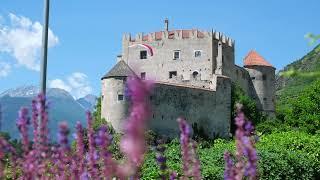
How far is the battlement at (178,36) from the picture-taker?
59.1 m

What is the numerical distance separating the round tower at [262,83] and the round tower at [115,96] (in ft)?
59.8

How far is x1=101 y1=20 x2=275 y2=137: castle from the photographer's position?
48812mm

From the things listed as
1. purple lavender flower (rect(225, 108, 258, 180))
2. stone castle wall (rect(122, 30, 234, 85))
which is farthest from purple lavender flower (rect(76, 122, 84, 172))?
stone castle wall (rect(122, 30, 234, 85))

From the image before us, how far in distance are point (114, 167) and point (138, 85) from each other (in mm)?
584

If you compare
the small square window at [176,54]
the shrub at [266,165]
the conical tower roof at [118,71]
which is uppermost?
the small square window at [176,54]

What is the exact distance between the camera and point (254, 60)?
64062 millimetres

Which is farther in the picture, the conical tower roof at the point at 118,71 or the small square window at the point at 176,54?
the small square window at the point at 176,54

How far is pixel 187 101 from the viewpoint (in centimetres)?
5088

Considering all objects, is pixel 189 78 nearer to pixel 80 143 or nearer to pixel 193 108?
pixel 193 108

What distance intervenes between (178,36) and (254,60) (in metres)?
9.64

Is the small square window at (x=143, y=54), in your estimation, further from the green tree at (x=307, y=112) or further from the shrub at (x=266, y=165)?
the shrub at (x=266, y=165)

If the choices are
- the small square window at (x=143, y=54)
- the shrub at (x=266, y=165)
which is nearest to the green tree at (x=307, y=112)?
the small square window at (x=143, y=54)

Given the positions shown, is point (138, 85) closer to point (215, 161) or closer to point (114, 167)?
point (114, 167)

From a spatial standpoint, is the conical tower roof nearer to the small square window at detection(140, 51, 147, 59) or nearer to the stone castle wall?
the stone castle wall
